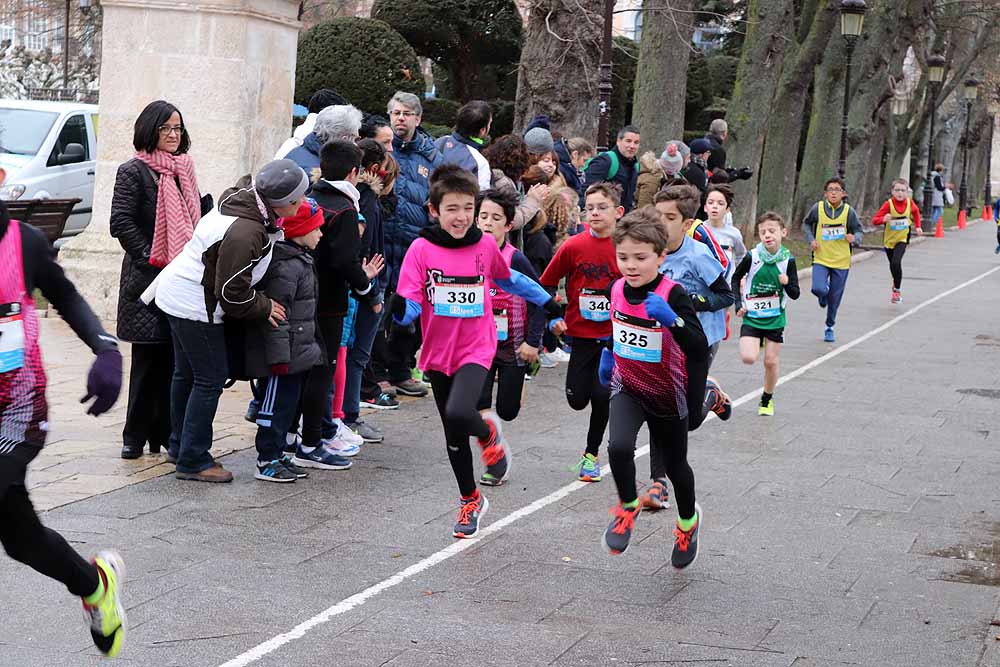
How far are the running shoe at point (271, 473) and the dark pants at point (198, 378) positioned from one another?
260 mm

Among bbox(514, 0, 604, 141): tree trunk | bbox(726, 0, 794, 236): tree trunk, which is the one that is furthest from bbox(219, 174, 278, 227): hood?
bbox(726, 0, 794, 236): tree trunk

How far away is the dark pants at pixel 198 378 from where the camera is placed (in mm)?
7680

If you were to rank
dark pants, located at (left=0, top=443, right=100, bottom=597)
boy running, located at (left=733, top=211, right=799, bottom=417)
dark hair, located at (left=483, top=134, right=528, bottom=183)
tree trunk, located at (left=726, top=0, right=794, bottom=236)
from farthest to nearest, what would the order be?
tree trunk, located at (left=726, top=0, right=794, bottom=236) → boy running, located at (left=733, top=211, right=799, bottom=417) → dark hair, located at (left=483, top=134, right=528, bottom=183) → dark pants, located at (left=0, top=443, right=100, bottom=597)

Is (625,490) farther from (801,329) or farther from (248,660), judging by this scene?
(801,329)

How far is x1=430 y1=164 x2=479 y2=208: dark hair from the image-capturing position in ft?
22.9

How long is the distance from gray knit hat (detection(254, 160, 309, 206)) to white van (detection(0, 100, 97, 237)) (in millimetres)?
11488

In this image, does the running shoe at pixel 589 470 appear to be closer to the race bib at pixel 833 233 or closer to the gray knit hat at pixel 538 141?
the gray knit hat at pixel 538 141

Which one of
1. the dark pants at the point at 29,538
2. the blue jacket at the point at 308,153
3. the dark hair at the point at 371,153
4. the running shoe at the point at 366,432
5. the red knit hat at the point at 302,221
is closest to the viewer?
the dark pants at the point at 29,538

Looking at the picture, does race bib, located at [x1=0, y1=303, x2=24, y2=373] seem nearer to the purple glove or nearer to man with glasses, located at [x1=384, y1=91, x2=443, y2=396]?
the purple glove

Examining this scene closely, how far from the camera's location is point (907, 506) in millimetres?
8062

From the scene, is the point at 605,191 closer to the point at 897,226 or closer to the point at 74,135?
the point at 74,135

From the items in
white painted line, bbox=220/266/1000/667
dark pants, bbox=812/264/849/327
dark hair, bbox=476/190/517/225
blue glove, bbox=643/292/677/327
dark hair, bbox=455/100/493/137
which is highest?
dark hair, bbox=455/100/493/137

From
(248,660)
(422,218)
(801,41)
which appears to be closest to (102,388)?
(248,660)

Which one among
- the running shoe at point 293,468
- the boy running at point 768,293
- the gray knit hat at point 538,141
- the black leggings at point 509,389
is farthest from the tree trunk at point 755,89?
the running shoe at point 293,468
